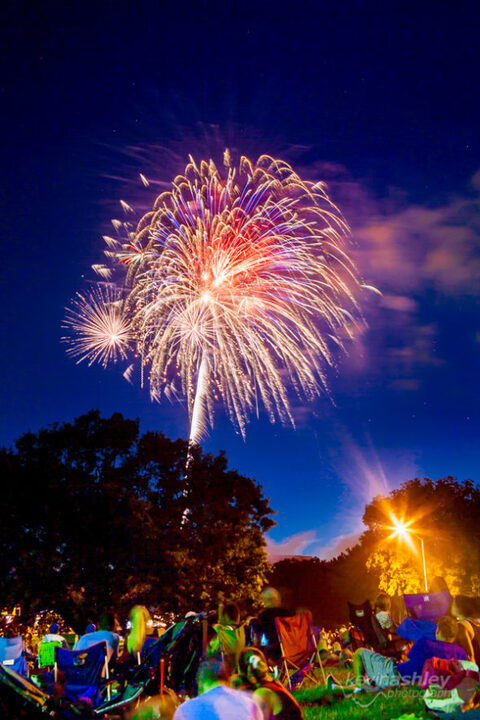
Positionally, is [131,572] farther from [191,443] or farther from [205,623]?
[205,623]

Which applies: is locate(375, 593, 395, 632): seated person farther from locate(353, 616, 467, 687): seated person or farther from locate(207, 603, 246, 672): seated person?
locate(207, 603, 246, 672): seated person

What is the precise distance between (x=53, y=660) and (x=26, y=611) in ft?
46.4

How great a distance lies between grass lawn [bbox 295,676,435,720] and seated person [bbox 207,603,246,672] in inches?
46.5

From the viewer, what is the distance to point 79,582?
1972cm

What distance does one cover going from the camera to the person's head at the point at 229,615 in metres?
8.47

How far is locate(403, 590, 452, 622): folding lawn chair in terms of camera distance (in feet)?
44.8

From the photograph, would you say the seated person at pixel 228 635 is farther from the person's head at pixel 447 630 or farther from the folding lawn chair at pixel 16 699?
the folding lawn chair at pixel 16 699

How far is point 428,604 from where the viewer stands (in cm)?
1388

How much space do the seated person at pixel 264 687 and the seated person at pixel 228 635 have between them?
3.58 metres

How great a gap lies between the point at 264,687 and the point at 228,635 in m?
4.48

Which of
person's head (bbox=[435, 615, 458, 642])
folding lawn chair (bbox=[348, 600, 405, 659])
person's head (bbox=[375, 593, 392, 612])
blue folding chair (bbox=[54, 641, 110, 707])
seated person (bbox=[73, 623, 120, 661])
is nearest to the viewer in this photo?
blue folding chair (bbox=[54, 641, 110, 707])

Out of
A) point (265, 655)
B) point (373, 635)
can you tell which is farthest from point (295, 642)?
point (373, 635)

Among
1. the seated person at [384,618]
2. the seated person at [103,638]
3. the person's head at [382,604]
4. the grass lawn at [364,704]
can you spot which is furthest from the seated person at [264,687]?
the person's head at [382,604]

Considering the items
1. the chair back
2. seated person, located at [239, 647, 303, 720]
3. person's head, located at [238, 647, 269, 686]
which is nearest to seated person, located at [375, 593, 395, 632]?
the chair back
